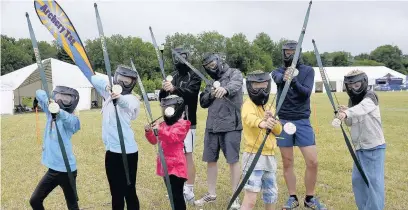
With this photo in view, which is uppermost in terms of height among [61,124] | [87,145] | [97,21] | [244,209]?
[97,21]

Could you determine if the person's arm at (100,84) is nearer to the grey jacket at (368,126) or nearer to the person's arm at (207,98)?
the person's arm at (207,98)

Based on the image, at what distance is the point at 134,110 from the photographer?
4.84 meters

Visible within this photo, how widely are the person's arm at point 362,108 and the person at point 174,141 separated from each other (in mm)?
1808

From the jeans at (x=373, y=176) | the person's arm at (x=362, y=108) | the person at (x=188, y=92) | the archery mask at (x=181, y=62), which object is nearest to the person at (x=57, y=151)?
the person at (x=188, y=92)

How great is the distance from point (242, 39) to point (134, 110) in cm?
9895

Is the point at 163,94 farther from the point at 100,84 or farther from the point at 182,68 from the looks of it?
the point at 100,84

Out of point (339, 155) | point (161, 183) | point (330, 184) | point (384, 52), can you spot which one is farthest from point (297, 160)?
point (384, 52)

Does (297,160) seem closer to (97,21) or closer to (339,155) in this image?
(339,155)

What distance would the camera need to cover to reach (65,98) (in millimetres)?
4840

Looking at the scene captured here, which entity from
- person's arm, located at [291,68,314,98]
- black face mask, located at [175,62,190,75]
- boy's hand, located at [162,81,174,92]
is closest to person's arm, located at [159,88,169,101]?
boy's hand, located at [162,81,174,92]

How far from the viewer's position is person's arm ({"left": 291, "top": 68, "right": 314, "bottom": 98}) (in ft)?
17.6

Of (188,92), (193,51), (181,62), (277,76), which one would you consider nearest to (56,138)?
(188,92)

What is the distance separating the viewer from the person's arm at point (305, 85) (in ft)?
17.6

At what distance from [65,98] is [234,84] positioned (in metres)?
2.14
